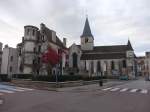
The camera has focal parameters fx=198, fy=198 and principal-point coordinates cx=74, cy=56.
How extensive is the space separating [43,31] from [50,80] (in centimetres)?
3208

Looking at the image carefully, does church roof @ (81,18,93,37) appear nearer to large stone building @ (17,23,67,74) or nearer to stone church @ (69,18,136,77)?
stone church @ (69,18,136,77)

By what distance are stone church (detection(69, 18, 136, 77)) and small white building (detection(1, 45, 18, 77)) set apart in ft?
72.0

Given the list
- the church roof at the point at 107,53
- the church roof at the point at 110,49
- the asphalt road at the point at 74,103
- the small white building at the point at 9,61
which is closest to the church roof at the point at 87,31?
the church roof at the point at 110,49

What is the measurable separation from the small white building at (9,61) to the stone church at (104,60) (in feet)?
72.0

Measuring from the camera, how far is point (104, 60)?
78.1m

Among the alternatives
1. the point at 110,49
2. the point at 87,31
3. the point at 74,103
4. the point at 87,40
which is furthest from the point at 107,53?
the point at 74,103

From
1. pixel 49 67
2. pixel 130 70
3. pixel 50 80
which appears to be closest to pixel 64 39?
pixel 49 67

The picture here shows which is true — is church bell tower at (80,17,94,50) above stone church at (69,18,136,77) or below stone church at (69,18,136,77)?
above

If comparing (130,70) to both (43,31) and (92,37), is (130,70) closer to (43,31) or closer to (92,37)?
(92,37)

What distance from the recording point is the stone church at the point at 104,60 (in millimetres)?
76188

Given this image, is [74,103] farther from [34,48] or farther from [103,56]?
[103,56]

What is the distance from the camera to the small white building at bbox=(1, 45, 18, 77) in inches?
2335

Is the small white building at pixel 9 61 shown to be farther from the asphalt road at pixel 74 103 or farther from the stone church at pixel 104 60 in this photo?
the asphalt road at pixel 74 103

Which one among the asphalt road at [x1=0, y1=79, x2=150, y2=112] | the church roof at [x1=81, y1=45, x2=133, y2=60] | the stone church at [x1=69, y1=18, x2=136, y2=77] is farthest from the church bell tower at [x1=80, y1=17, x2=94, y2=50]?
the asphalt road at [x1=0, y1=79, x2=150, y2=112]
